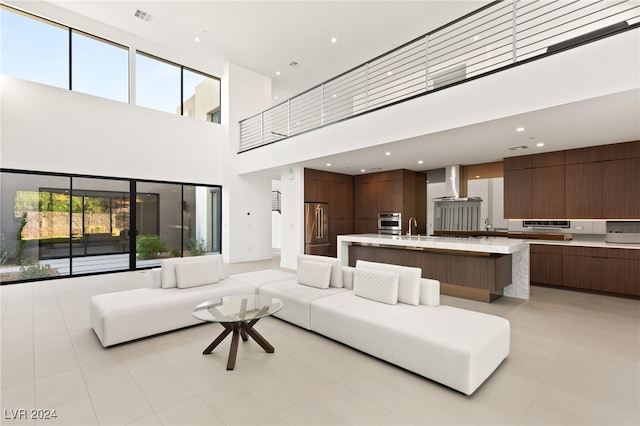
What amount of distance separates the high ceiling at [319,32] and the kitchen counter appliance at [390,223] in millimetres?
1452

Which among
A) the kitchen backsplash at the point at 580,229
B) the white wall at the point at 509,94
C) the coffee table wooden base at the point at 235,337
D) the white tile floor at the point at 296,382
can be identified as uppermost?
the white wall at the point at 509,94

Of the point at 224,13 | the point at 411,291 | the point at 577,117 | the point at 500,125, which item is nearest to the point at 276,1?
the point at 224,13

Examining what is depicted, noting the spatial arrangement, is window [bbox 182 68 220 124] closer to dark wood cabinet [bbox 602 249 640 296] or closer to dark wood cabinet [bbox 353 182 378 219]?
dark wood cabinet [bbox 353 182 378 219]

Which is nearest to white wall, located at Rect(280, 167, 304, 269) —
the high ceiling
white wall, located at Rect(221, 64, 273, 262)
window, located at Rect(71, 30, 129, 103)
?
the high ceiling

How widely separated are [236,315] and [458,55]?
231 inches

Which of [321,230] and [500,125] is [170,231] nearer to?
[321,230]

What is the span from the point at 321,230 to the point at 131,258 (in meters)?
5.15

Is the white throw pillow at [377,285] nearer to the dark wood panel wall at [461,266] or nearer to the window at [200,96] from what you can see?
the dark wood panel wall at [461,266]

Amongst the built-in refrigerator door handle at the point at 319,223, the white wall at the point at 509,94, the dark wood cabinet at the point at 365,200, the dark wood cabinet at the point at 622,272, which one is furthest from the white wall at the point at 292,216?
the dark wood cabinet at the point at 622,272

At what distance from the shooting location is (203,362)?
2908 millimetres

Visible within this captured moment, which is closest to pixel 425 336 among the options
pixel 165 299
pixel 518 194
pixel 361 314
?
pixel 361 314

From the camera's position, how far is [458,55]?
549 cm

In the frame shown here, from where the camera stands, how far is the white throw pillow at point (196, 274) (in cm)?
423

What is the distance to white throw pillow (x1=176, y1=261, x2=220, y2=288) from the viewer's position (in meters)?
4.23
